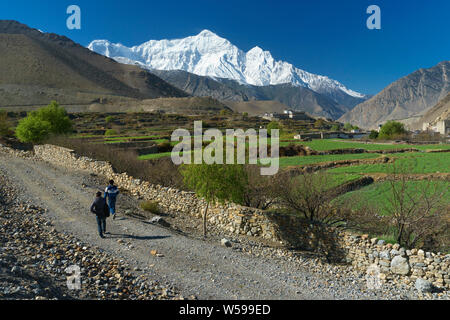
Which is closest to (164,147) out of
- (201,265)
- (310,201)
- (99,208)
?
(310,201)

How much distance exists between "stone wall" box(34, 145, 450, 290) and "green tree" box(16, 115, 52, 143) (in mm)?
23806

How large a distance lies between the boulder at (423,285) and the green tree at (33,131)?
43779 mm

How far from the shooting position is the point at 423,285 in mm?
9195

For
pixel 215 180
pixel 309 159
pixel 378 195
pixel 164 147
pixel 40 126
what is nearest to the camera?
pixel 215 180

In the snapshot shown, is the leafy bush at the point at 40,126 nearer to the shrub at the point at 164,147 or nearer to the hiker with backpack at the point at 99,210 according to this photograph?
the shrub at the point at 164,147

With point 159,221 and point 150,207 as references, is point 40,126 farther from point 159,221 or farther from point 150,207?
point 159,221

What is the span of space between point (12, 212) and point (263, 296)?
10.5 metres

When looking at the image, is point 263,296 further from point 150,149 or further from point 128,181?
point 150,149

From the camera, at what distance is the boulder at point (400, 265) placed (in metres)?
9.92

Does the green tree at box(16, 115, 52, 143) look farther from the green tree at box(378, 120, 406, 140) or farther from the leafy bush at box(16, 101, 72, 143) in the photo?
the green tree at box(378, 120, 406, 140)

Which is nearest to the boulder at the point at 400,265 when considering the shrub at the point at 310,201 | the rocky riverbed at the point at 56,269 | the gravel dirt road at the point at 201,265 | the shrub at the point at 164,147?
the gravel dirt road at the point at 201,265

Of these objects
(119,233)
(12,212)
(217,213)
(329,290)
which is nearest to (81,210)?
(12,212)

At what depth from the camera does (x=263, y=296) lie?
784cm

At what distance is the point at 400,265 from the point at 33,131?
4409 cm
